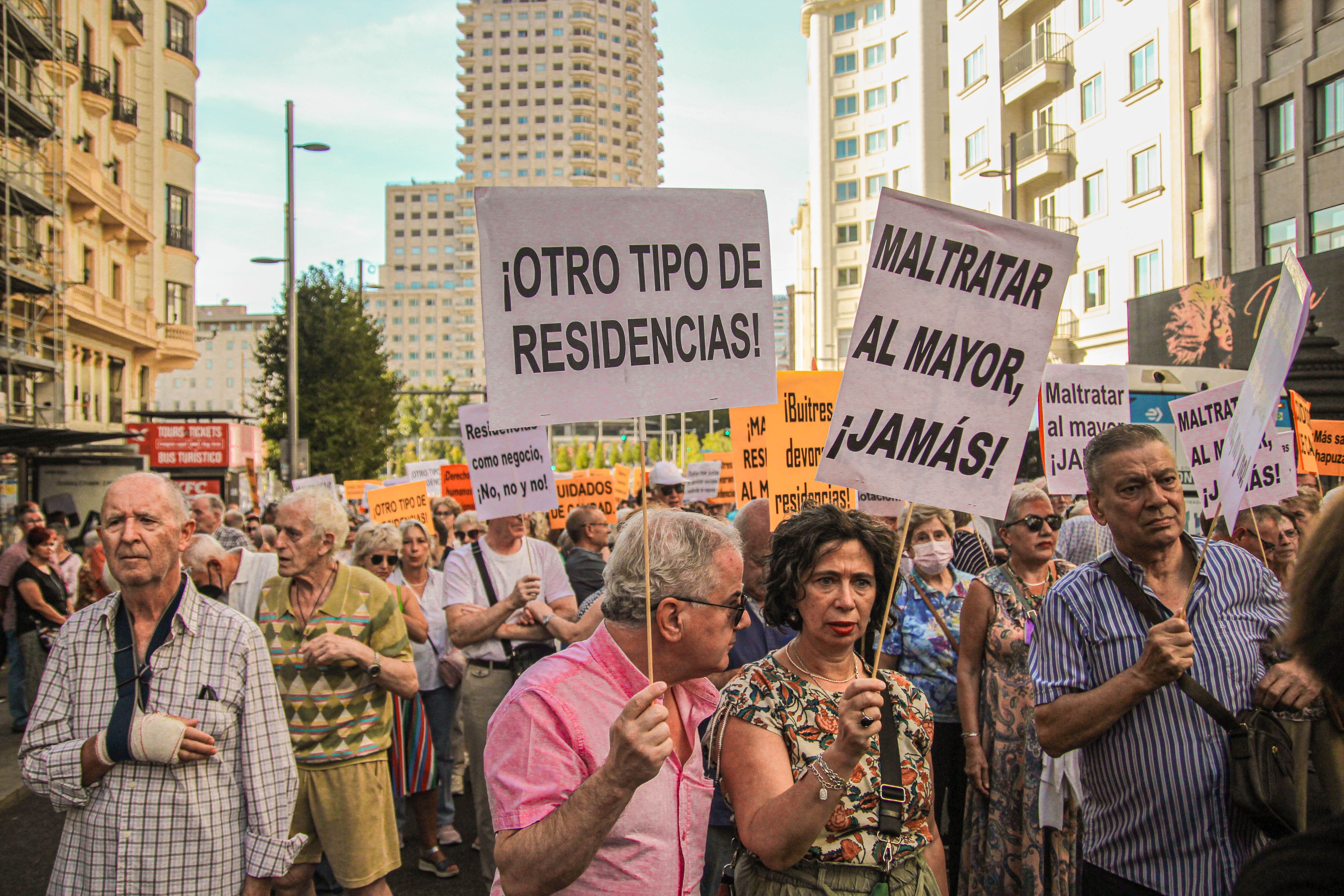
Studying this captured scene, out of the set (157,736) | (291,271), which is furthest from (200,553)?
(291,271)

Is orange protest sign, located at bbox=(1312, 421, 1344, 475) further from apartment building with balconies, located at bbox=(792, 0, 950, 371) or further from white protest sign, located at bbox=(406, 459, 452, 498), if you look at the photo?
apartment building with balconies, located at bbox=(792, 0, 950, 371)

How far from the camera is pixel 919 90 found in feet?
184

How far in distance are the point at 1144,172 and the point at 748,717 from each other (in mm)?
31752

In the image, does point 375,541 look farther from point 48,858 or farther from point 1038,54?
point 1038,54

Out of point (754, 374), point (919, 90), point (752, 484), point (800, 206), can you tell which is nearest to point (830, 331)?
point (919, 90)

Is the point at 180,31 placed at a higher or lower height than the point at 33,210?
higher

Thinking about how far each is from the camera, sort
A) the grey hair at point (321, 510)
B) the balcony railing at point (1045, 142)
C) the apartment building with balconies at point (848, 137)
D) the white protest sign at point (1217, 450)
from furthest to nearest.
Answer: the apartment building with balconies at point (848, 137)
the balcony railing at point (1045, 142)
the white protest sign at point (1217, 450)
the grey hair at point (321, 510)

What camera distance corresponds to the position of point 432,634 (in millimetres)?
6859

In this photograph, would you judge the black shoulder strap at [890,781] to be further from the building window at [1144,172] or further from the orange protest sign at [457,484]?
the building window at [1144,172]

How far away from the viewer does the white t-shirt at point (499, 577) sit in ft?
19.8

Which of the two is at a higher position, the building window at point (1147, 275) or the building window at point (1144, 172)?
the building window at point (1144, 172)

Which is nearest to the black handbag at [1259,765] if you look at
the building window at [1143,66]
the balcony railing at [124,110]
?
the building window at [1143,66]

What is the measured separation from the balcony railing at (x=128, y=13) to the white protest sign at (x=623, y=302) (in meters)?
38.1

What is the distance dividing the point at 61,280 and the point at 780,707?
2999cm
